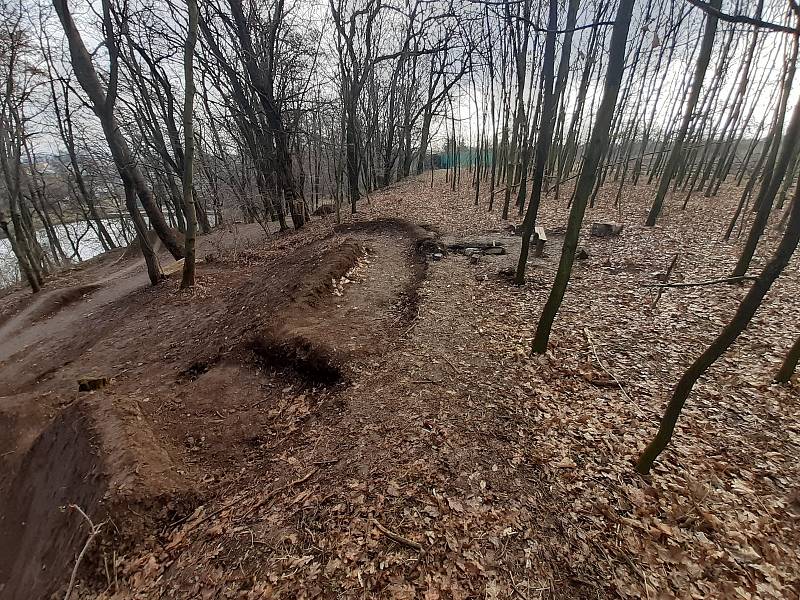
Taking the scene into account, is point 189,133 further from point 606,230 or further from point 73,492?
point 606,230

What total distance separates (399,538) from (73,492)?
12.4 feet

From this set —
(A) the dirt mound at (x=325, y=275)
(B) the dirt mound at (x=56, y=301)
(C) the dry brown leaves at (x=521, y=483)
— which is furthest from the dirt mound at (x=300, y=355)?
(B) the dirt mound at (x=56, y=301)

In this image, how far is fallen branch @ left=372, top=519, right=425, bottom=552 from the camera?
299 centimetres

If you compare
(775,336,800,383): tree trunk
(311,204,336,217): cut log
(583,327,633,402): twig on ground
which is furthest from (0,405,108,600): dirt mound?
(311,204,336,217): cut log

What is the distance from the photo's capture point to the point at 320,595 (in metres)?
2.70

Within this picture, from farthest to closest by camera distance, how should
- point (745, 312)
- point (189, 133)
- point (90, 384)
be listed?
point (189, 133)
point (90, 384)
point (745, 312)

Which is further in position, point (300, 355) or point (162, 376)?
point (162, 376)

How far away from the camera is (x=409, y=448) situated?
4.01m

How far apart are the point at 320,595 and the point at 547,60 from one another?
342 inches

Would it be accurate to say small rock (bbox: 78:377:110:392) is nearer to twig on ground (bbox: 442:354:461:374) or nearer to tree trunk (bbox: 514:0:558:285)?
twig on ground (bbox: 442:354:461:374)

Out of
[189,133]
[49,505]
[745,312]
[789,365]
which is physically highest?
[189,133]

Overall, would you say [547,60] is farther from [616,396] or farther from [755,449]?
[755,449]

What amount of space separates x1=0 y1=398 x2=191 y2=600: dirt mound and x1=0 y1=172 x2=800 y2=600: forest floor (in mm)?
26

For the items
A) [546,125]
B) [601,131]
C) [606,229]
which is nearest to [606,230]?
[606,229]
